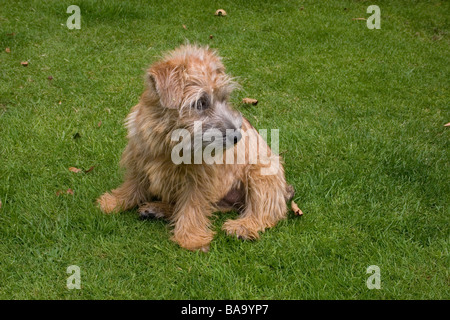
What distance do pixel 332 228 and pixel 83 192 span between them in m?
2.20

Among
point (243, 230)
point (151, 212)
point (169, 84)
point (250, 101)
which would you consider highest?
point (250, 101)

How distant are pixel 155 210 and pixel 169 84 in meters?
1.19

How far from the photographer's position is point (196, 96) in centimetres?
302

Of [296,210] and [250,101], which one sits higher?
[250,101]

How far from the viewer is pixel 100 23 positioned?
7617 millimetres

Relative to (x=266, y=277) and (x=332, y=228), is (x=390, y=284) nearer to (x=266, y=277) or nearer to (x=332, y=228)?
(x=332, y=228)

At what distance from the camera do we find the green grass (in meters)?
3.25

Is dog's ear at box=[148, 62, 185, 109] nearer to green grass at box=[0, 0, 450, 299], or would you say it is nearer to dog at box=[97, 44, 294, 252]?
dog at box=[97, 44, 294, 252]

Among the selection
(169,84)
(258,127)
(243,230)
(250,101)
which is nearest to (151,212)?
(243,230)
